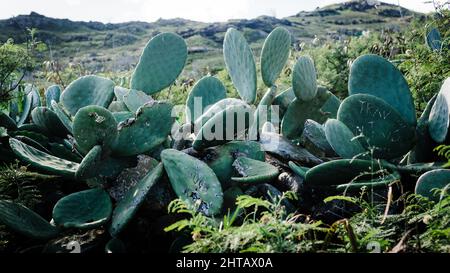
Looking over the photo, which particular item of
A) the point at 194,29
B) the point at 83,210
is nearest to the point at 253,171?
the point at 83,210

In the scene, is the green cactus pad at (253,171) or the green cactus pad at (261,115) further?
the green cactus pad at (261,115)

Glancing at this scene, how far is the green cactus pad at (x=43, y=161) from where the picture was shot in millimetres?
2191

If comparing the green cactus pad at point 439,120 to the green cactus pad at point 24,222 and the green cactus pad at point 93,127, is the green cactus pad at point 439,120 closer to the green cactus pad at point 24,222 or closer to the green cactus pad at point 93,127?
the green cactus pad at point 93,127

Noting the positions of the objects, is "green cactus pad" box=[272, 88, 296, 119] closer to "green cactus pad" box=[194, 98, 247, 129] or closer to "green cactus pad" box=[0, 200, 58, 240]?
"green cactus pad" box=[194, 98, 247, 129]

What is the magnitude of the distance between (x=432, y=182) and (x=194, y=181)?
3.20ft

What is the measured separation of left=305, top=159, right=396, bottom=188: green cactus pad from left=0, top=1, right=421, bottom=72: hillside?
105ft

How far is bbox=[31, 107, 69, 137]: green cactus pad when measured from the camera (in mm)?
2711

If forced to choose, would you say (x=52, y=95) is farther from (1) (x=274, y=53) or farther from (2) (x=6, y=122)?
(1) (x=274, y=53)

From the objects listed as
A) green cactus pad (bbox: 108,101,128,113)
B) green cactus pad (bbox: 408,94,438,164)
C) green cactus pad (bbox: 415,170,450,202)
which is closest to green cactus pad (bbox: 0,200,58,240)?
green cactus pad (bbox: 108,101,128,113)

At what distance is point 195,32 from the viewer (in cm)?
5031

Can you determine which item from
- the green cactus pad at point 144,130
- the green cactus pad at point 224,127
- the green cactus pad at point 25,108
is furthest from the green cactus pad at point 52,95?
the green cactus pad at point 224,127

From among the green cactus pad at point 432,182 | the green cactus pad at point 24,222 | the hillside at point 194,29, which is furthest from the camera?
the hillside at point 194,29

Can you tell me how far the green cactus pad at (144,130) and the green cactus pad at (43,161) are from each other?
0.23 m
